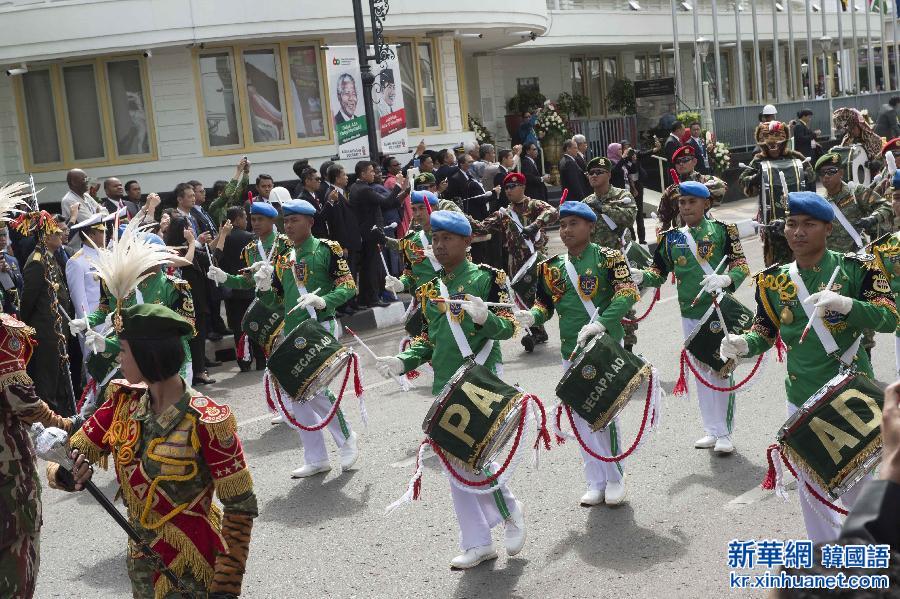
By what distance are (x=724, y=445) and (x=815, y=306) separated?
2.84m

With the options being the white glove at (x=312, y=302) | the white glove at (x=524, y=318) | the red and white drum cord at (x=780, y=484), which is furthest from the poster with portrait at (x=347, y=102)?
the red and white drum cord at (x=780, y=484)

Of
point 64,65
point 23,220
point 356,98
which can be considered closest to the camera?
point 23,220

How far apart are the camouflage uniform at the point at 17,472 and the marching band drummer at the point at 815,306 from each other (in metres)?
3.61

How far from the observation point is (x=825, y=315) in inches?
232

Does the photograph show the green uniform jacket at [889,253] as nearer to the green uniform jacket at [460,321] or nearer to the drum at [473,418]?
the green uniform jacket at [460,321]

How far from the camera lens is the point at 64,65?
73.6 ft

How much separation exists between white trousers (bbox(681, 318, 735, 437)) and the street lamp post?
9.69m

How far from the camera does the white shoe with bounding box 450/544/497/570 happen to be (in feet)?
21.7

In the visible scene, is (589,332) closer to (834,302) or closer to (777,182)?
(834,302)

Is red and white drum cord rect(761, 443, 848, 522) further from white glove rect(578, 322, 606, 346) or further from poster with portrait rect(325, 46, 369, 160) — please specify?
poster with portrait rect(325, 46, 369, 160)

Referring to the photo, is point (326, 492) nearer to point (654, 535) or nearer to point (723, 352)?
point (654, 535)

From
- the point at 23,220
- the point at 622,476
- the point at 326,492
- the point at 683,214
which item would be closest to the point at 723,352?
the point at 622,476

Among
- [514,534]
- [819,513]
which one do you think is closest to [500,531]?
[514,534]

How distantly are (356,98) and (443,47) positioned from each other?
8.02 m
